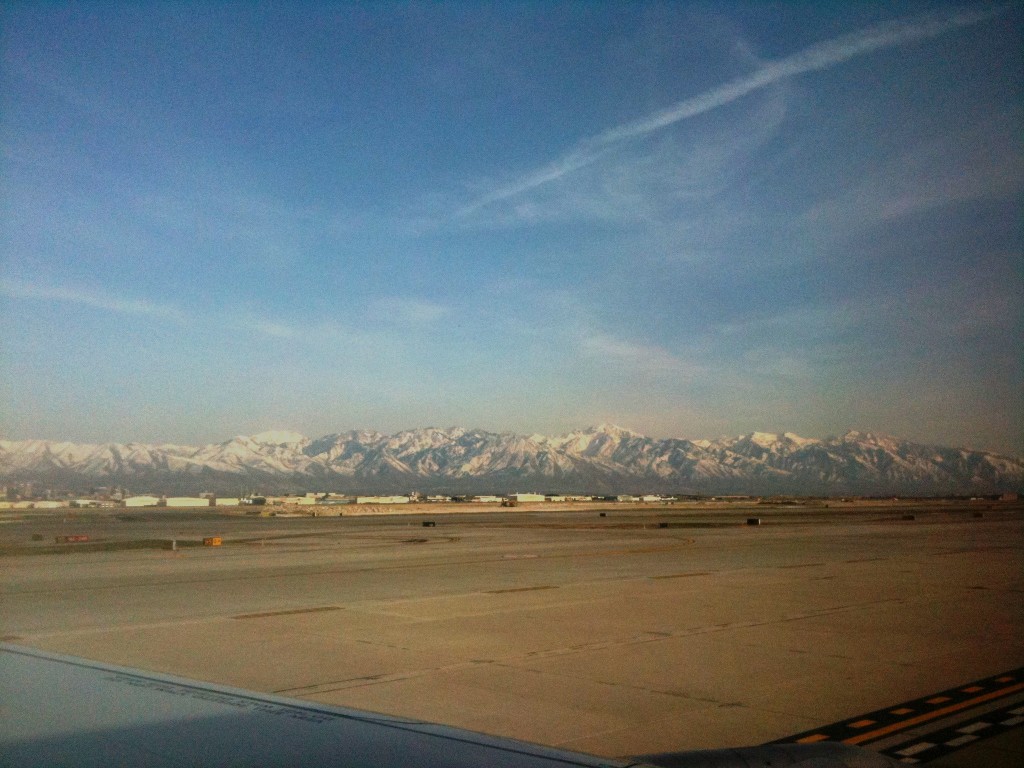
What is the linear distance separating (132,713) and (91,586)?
24.8 m

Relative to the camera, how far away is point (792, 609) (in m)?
21.1

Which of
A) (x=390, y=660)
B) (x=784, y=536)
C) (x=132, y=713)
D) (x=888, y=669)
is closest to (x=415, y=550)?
(x=784, y=536)

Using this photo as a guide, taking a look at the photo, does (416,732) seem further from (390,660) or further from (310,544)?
(310,544)

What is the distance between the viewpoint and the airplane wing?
4.09 meters

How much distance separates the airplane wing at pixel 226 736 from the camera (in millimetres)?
4090

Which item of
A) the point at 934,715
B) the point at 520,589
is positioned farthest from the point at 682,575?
the point at 934,715

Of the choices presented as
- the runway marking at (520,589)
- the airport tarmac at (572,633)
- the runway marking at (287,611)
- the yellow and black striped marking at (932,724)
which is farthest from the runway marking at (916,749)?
the runway marking at (520,589)

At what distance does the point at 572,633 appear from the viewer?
693 inches

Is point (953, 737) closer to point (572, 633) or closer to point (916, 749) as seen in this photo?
point (916, 749)

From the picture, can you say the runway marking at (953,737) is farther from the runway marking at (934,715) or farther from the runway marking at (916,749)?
the runway marking at (934,715)

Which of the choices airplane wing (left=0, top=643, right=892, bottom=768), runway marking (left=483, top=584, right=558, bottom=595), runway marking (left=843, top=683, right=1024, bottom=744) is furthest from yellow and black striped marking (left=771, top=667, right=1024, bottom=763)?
runway marking (left=483, top=584, right=558, bottom=595)

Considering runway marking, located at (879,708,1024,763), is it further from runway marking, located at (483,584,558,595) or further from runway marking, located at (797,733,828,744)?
runway marking, located at (483,584,558,595)

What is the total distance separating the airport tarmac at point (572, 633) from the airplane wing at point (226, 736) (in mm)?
4893

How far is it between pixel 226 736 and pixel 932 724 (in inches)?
365
